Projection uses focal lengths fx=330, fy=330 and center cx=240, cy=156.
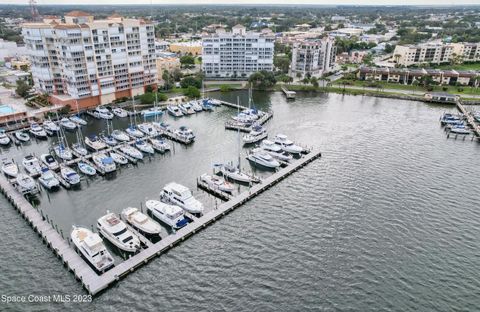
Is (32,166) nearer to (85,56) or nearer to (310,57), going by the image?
(85,56)

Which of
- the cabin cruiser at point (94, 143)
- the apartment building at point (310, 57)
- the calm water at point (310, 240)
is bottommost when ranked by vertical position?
the calm water at point (310, 240)

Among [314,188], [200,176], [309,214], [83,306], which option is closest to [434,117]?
[314,188]

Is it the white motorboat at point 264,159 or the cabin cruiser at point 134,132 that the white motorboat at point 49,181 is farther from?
the white motorboat at point 264,159

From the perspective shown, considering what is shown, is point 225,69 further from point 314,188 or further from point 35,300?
point 35,300

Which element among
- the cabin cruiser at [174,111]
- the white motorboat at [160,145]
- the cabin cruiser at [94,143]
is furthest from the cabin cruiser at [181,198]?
the cabin cruiser at [174,111]

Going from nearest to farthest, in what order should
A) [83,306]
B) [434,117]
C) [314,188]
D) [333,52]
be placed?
1. [83,306]
2. [314,188]
3. [434,117]
4. [333,52]

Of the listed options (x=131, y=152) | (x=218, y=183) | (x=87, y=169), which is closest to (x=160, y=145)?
(x=131, y=152)
